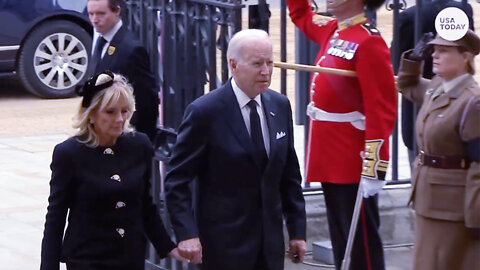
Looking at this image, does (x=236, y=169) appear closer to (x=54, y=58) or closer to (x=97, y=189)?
(x=97, y=189)

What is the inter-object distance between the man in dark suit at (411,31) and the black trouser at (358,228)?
1659 millimetres

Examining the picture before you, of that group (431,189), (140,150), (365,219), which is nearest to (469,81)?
(431,189)

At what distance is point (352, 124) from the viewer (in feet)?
20.6

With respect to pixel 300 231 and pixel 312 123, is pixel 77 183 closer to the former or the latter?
pixel 300 231

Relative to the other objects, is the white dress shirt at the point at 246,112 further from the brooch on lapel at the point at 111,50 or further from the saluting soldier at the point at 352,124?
the brooch on lapel at the point at 111,50

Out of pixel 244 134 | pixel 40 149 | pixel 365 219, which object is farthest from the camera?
pixel 40 149

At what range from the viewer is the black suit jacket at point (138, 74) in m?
6.88

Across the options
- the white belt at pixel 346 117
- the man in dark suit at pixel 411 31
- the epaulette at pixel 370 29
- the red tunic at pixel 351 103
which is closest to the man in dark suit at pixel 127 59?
the red tunic at pixel 351 103

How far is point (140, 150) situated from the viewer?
17.5 ft

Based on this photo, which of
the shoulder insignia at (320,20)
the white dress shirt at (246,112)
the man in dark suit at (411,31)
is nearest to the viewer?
the white dress shirt at (246,112)

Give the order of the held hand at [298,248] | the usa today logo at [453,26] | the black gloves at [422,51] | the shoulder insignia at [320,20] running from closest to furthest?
the held hand at [298,248] → the usa today logo at [453,26] → the black gloves at [422,51] → the shoulder insignia at [320,20]

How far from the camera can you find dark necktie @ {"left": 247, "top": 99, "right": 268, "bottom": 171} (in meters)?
5.19

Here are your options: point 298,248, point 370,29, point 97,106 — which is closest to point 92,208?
point 97,106

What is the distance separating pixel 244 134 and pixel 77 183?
0.75 meters
